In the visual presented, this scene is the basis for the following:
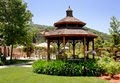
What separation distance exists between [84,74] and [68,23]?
5.34m

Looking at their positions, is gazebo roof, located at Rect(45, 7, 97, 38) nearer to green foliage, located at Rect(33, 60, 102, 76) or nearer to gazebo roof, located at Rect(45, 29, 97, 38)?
gazebo roof, located at Rect(45, 29, 97, 38)

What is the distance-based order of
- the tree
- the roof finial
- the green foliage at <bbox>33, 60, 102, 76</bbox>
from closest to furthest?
the green foliage at <bbox>33, 60, 102, 76</bbox> → the roof finial → the tree

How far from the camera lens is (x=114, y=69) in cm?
1823

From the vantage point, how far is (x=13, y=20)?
1314 inches

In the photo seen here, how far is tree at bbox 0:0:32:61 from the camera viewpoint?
33.2 metres

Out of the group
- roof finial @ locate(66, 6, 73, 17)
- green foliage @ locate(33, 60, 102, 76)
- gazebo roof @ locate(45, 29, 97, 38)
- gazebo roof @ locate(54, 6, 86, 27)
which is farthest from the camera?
roof finial @ locate(66, 6, 73, 17)

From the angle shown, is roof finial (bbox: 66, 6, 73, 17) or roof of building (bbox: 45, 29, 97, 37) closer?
roof of building (bbox: 45, 29, 97, 37)

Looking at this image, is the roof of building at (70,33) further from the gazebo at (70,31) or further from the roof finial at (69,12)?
the roof finial at (69,12)

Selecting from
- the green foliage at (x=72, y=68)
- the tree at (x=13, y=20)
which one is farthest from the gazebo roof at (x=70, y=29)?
the tree at (x=13, y=20)

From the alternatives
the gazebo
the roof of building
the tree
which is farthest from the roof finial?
the tree

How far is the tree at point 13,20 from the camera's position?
33.2 meters

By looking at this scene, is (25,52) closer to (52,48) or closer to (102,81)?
(52,48)

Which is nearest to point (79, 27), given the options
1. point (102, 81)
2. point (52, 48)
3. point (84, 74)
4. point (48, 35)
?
point (48, 35)

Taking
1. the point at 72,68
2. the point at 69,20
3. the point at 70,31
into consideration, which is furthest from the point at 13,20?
the point at 72,68
